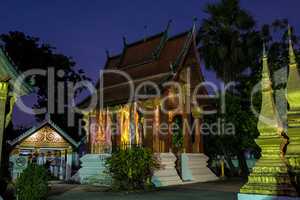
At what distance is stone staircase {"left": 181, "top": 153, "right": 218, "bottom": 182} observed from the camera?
1991 centimetres

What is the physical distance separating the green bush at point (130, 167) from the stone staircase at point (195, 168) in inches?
152

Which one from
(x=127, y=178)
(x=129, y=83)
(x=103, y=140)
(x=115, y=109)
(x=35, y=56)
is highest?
(x=35, y=56)

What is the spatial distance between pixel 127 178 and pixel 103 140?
20.2ft

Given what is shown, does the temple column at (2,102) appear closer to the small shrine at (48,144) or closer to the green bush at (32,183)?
the green bush at (32,183)

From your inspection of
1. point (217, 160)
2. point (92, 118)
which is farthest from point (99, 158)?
point (217, 160)

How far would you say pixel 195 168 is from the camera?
66.7 feet

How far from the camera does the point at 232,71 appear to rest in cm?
2583

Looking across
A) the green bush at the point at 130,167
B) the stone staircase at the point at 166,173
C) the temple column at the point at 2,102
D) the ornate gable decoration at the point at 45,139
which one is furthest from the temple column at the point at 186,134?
the temple column at the point at 2,102

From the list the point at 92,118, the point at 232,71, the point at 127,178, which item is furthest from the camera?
the point at 232,71

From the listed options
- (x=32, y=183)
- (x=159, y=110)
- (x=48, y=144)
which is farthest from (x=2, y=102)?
(x=48, y=144)

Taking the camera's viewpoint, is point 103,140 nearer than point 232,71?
Yes

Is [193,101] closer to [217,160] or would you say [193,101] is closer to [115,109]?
[115,109]

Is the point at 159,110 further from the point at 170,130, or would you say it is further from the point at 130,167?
the point at 130,167

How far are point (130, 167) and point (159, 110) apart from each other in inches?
170
